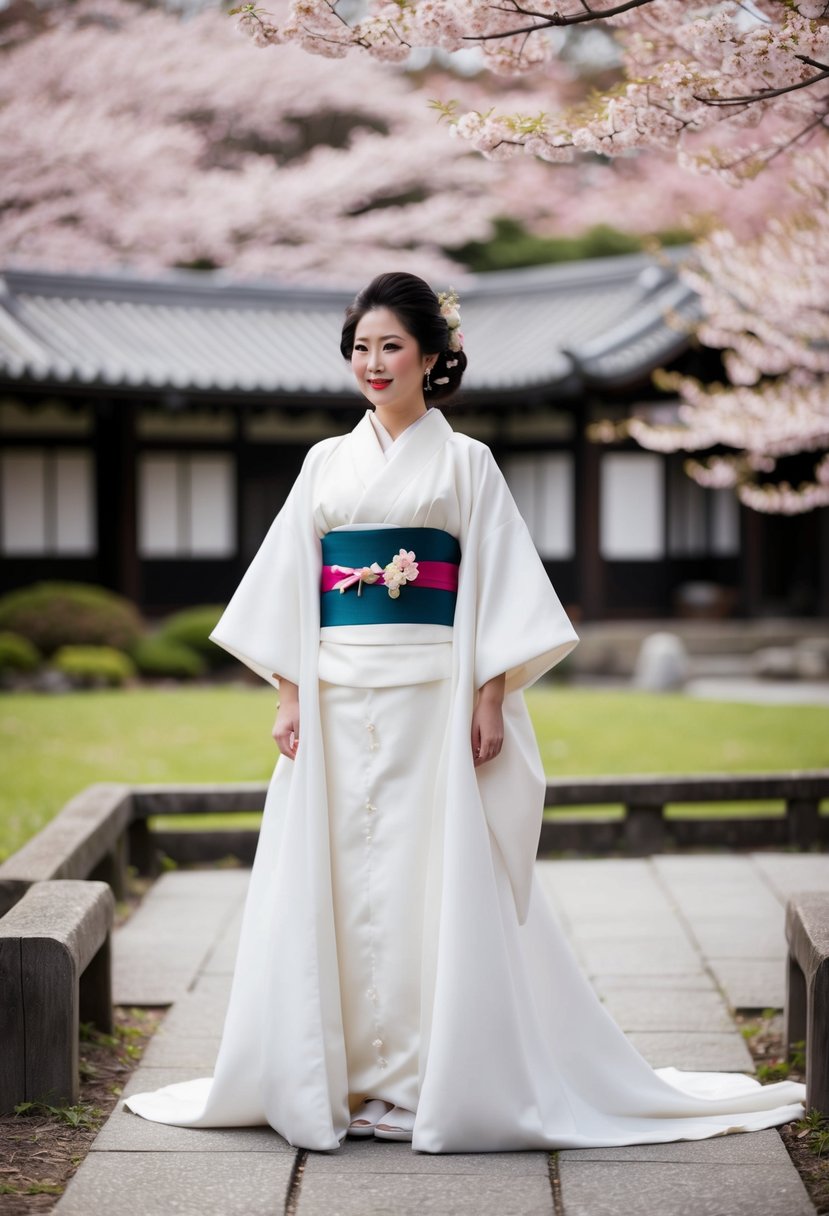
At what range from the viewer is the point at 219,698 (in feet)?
40.2

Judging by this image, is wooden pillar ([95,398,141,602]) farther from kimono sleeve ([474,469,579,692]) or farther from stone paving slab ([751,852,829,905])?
kimono sleeve ([474,469,579,692])

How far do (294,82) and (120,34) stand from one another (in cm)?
311

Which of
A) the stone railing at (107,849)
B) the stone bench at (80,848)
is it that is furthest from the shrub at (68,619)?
the stone bench at (80,848)

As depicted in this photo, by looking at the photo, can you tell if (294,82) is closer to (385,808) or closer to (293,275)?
(293,275)

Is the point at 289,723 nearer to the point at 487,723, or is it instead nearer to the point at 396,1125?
the point at 487,723

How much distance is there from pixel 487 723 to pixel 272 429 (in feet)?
47.7

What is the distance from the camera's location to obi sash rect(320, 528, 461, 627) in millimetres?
3381

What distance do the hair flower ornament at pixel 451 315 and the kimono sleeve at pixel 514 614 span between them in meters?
0.43

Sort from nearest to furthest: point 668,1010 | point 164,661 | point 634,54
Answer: point 634,54, point 668,1010, point 164,661

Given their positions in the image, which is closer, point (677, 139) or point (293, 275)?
point (677, 139)

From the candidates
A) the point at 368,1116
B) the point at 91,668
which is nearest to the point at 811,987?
the point at 368,1116

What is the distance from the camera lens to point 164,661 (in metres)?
13.9

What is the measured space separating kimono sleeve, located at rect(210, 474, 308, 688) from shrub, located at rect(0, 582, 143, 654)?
424 inches

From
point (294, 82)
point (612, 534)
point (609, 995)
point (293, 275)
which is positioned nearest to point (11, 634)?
point (293, 275)
